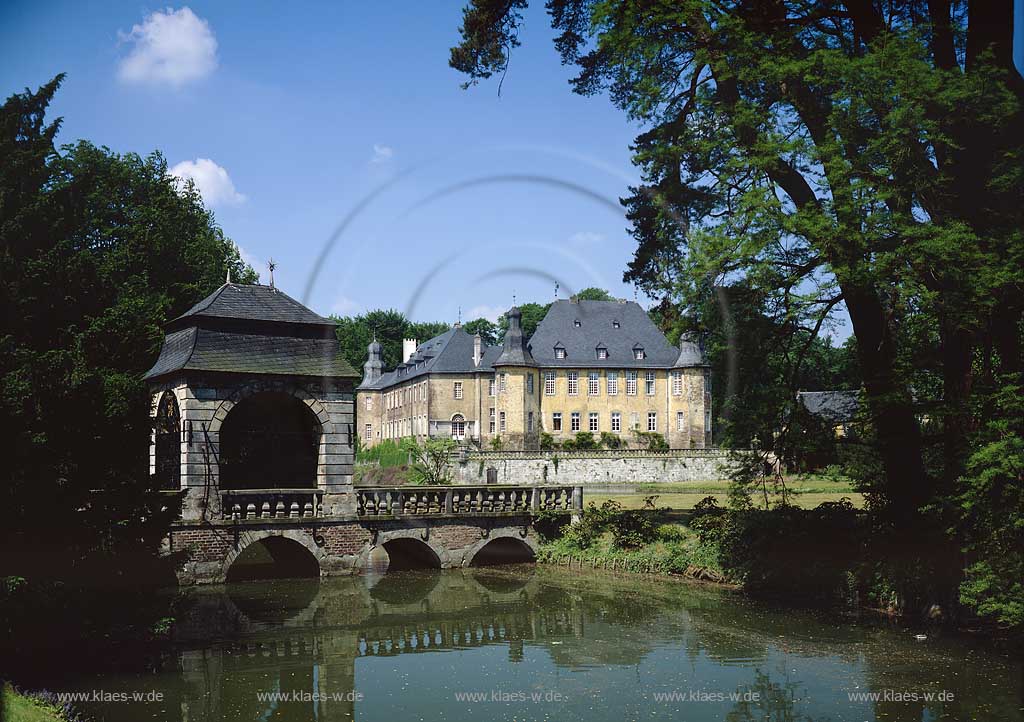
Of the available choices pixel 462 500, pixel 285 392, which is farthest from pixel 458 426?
pixel 285 392

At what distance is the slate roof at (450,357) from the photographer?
6406 centimetres

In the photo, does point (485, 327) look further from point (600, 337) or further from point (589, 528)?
point (589, 528)

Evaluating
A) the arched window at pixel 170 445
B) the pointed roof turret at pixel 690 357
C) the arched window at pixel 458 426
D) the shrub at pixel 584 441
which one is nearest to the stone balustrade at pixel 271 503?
the arched window at pixel 170 445

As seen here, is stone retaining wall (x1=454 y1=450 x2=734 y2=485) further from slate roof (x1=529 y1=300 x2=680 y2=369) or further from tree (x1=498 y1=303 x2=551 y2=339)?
tree (x1=498 y1=303 x2=551 y2=339)

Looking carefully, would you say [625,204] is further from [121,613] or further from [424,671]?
[121,613]

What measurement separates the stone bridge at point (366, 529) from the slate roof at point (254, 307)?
4136mm

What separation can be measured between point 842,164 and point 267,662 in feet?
37.8

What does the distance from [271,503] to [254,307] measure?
4.76 meters

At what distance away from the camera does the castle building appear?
59688mm

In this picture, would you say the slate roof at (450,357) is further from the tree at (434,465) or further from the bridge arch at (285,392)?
the bridge arch at (285,392)

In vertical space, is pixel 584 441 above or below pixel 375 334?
below

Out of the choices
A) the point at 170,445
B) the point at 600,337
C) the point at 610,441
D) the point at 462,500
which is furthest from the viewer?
the point at 600,337

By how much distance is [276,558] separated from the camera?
85.1 feet

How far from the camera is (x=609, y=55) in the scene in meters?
18.6
